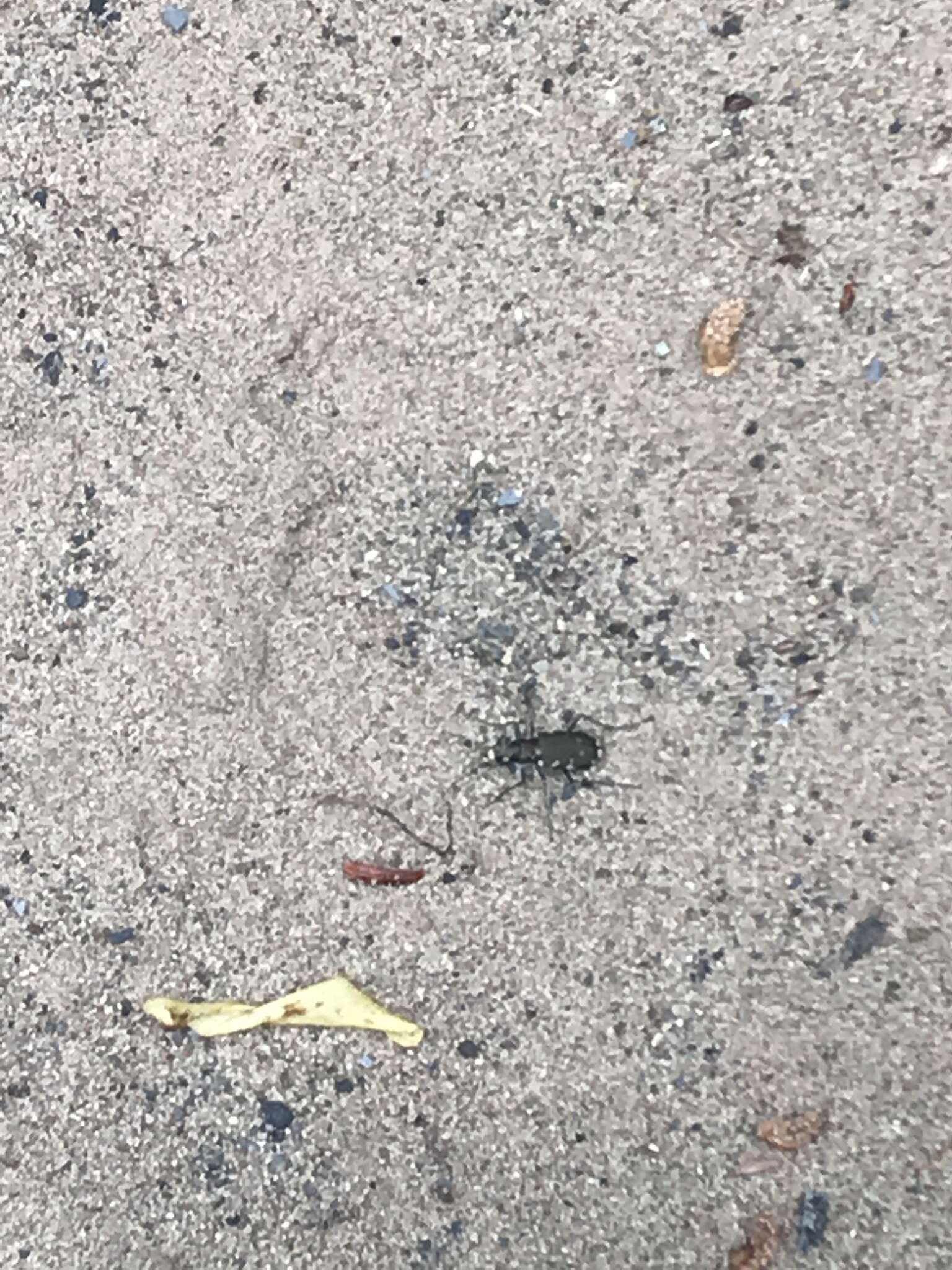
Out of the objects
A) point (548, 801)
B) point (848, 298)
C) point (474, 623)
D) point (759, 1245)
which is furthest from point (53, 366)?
point (759, 1245)

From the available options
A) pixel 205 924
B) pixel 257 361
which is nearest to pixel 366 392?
pixel 257 361

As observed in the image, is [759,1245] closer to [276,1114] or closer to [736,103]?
[276,1114]

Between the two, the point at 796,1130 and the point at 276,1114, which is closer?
the point at 796,1130

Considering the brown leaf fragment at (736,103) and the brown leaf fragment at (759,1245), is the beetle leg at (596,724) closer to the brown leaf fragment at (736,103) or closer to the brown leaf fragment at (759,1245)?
the brown leaf fragment at (759,1245)

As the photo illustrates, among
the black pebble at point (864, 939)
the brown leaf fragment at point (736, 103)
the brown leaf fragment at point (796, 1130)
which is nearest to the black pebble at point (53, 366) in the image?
the brown leaf fragment at point (736, 103)

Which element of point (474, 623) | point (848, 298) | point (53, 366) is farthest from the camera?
point (53, 366)

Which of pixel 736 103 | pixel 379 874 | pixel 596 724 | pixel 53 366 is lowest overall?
pixel 379 874

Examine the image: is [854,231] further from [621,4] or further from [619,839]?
[619,839]

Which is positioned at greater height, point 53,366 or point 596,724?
point 53,366
